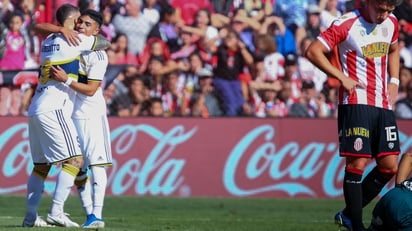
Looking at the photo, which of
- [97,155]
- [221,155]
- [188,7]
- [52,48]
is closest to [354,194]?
[97,155]

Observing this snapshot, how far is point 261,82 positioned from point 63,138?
24.3ft

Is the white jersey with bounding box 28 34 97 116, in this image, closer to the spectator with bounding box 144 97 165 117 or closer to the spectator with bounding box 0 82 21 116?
the spectator with bounding box 0 82 21 116

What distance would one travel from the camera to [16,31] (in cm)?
1530

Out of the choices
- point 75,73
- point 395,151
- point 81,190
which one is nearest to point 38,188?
point 81,190

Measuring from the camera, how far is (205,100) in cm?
1557

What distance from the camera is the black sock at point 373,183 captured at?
860 cm

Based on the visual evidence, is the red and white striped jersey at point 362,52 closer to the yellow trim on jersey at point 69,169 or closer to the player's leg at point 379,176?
the player's leg at point 379,176

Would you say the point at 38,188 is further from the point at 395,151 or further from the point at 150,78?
the point at 150,78

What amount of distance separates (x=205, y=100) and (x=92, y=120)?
6.20m

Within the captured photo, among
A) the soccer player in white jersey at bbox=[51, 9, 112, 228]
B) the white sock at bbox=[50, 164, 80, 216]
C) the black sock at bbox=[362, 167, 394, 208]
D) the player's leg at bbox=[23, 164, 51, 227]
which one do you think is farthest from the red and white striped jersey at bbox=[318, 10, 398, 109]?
the player's leg at bbox=[23, 164, 51, 227]

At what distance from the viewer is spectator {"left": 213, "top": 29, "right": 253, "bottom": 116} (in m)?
15.6

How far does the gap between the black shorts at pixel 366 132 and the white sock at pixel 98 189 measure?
2.45 meters

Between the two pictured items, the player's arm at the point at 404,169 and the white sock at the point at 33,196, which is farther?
the white sock at the point at 33,196

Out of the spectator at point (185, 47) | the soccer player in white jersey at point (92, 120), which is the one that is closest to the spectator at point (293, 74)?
the spectator at point (185, 47)
